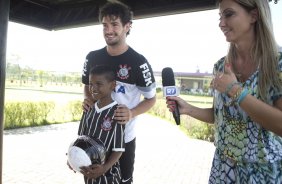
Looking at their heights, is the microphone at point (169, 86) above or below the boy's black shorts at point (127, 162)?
above

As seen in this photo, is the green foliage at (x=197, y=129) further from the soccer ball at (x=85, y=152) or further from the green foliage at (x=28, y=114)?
the soccer ball at (x=85, y=152)

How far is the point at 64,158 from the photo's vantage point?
902 cm

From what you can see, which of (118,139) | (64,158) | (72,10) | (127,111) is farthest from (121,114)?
(64,158)

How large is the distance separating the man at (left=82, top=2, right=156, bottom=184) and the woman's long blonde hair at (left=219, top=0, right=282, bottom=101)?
106 centimetres

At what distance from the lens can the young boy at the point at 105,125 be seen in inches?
90.4

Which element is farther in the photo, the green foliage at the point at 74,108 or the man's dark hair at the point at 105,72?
the green foliage at the point at 74,108

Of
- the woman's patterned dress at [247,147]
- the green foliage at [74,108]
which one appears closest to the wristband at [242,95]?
the woman's patterned dress at [247,147]

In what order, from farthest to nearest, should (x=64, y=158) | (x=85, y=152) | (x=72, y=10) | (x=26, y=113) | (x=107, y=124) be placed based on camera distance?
(x=26, y=113) < (x=64, y=158) < (x=72, y=10) < (x=107, y=124) < (x=85, y=152)

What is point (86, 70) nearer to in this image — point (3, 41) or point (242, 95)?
point (242, 95)

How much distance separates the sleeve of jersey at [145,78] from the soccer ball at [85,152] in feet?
2.09

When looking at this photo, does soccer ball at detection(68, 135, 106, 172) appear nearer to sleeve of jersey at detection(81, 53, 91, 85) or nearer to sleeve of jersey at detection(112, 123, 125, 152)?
sleeve of jersey at detection(112, 123, 125, 152)

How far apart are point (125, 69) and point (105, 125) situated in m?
0.51

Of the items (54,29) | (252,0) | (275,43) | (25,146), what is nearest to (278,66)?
(275,43)

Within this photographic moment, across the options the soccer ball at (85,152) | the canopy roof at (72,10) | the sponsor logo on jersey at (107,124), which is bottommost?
the soccer ball at (85,152)
